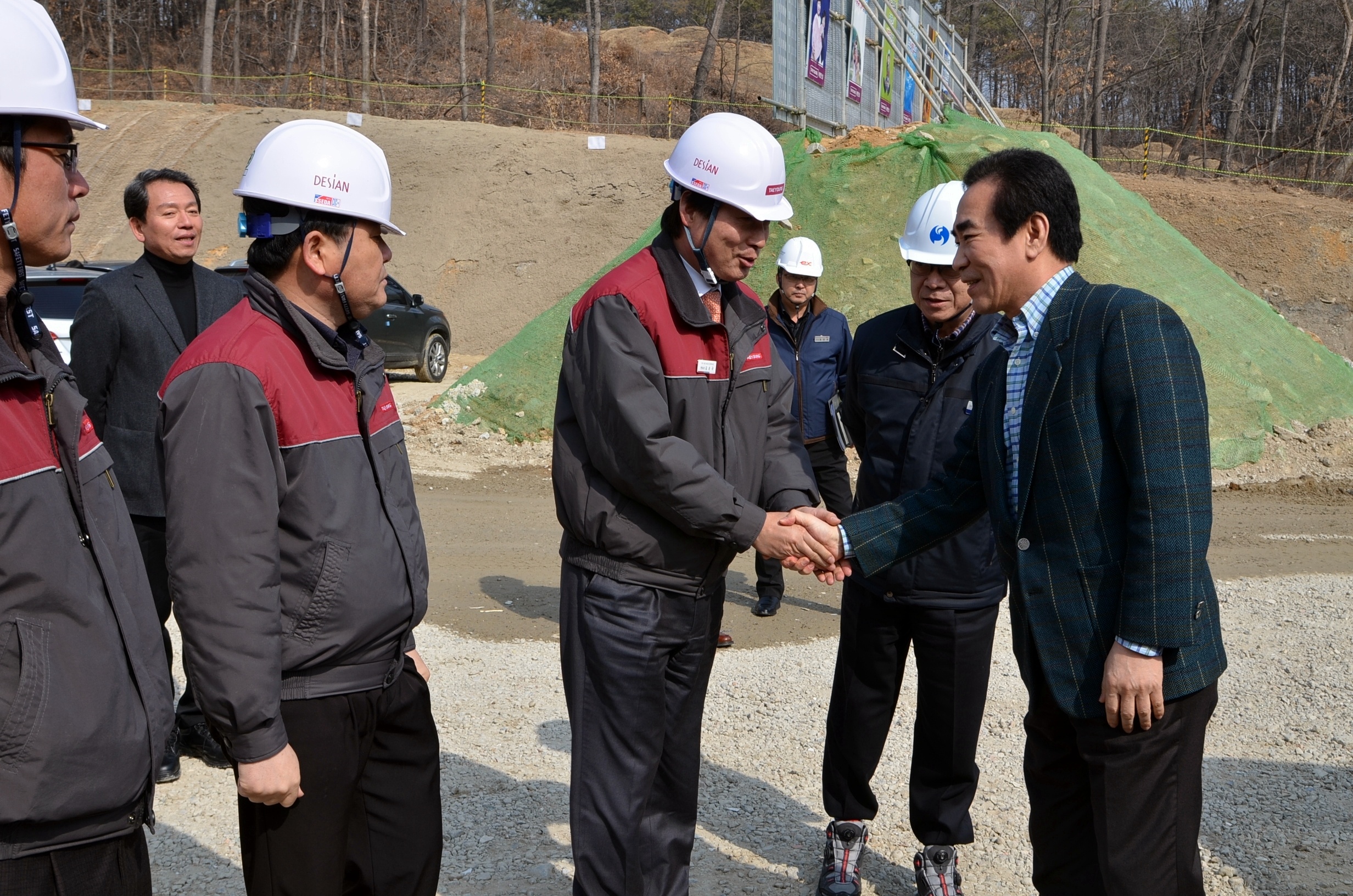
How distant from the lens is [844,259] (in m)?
12.0

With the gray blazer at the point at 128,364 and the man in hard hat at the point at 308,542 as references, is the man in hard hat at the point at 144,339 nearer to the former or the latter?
the gray blazer at the point at 128,364

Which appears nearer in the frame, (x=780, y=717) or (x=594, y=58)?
(x=780, y=717)

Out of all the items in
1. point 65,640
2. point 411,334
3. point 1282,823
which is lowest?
point 1282,823

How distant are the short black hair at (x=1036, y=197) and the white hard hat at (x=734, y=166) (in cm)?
63

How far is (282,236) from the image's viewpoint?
2689 mm

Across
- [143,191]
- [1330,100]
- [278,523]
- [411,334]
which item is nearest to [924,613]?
[278,523]

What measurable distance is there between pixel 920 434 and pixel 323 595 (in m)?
2.26

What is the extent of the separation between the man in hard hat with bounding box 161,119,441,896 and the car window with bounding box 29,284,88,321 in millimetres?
9343

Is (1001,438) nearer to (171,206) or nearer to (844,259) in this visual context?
(171,206)

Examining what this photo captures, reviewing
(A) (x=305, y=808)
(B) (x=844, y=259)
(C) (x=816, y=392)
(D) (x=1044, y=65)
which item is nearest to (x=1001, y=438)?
(A) (x=305, y=808)

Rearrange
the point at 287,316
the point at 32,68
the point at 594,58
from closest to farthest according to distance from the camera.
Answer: the point at 32,68 < the point at 287,316 < the point at 594,58

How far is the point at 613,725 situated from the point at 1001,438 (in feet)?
4.46

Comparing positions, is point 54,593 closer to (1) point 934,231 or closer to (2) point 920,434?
(2) point 920,434

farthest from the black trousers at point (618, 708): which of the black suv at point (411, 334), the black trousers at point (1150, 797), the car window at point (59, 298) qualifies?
the black suv at point (411, 334)
